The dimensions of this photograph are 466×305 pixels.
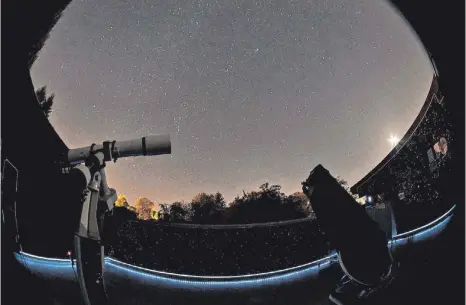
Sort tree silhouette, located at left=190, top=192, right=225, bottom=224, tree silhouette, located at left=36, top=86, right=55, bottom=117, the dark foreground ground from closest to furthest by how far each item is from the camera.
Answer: tree silhouette, located at left=190, top=192, right=225, bottom=224 < the dark foreground ground < tree silhouette, located at left=36, top=86, right=55, bottom=117

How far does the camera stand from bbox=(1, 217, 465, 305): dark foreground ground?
1.57 m

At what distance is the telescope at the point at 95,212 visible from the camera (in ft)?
5.14

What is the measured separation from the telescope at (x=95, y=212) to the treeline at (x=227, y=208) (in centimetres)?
9

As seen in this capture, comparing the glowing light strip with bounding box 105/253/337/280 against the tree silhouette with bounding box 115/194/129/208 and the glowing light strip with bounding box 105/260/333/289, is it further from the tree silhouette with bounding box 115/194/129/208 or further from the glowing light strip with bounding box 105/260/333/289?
the tree silhouette with bounding box 115/194/129/208

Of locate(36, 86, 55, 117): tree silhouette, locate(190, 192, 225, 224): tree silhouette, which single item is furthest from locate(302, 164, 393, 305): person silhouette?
locate(36, 86, 55, 117): tree silhouette

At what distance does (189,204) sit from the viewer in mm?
1484

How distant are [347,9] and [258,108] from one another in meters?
0.62

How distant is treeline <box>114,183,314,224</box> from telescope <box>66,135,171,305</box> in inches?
3.7

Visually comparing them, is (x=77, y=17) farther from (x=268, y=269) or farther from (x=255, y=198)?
(x=268, y=269)

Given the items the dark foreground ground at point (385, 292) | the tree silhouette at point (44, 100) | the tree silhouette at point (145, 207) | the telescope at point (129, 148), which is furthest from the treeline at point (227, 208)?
the tree silhouette at point (44, 100)

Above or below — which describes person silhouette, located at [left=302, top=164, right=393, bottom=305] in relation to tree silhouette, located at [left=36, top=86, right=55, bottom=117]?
below

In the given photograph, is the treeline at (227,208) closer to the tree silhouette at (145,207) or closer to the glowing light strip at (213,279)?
the tree silhouette at (145,207)

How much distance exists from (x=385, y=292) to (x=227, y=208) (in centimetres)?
81

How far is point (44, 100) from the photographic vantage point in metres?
1.78
